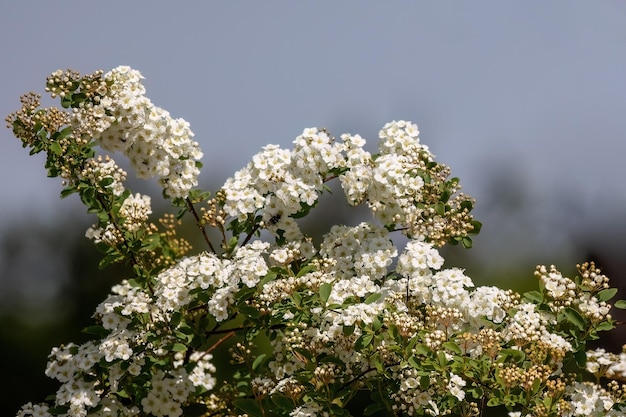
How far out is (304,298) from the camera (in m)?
5.60

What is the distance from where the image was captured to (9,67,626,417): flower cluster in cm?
531

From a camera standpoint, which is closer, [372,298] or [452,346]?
[452,346]

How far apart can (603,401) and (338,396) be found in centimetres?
165

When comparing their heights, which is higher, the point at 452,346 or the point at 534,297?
the point at 534,297

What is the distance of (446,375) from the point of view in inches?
205

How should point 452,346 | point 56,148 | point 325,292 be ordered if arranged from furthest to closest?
point 56,148, point 325,292, point 452,346

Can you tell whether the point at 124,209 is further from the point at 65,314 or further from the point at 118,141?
the point at 65,314

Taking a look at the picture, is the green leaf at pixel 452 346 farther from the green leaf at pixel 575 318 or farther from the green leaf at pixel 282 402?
the green leaf at pixel 282 402

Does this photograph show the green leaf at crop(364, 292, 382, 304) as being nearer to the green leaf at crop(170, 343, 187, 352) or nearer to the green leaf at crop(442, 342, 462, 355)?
the green leaf at crop(442, 342, 462, 355)

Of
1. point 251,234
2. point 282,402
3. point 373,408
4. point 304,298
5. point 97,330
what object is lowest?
point 373,408

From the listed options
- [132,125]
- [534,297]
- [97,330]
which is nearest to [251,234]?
[132,125]

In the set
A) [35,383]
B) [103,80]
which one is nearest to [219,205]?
[103,80]

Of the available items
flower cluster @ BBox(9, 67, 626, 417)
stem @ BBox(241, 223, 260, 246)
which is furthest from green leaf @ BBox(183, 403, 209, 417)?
stem @ BBox(241, 223, 260, 246)

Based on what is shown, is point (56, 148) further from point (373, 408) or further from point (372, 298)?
point (373, 408)
